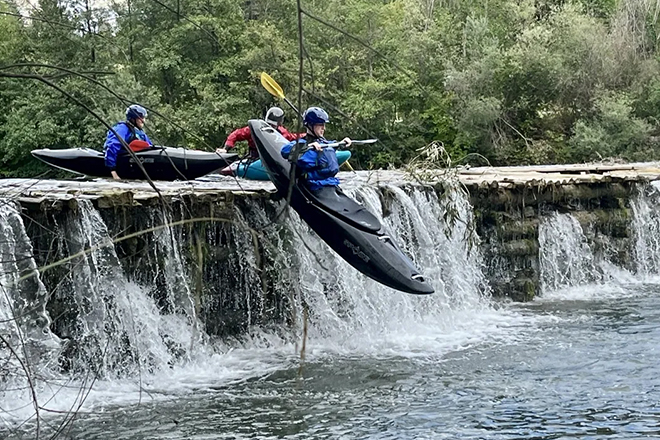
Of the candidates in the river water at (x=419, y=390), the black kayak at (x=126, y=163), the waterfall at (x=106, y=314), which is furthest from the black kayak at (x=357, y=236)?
the black kayak at (x=126, y=163)

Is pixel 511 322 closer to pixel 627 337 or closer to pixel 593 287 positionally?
pixel 627 337

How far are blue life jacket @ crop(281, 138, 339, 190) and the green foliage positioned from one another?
14.7m

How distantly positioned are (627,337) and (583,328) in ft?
2.27

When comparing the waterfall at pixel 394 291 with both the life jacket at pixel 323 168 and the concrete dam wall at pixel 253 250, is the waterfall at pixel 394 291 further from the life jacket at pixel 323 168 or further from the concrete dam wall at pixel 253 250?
the life jacket at pixel 323 168

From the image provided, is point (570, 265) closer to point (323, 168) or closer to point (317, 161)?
point (323, 168)

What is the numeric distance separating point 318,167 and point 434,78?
18.1m

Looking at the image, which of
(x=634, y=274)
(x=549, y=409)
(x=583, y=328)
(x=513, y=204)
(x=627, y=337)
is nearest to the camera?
(x=549, y=409)

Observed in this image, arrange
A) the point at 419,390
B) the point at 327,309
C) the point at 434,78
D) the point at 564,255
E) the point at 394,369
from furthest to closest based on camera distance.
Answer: the point at 434,78 < the point at 564,255 < the point at 327,309 < the point at 394,369 < the point at 419,390

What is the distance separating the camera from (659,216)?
14.6 meters

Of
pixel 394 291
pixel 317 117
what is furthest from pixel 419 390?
pixel 394 291

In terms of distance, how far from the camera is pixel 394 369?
8.18 m

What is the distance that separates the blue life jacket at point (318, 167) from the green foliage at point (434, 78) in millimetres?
14699

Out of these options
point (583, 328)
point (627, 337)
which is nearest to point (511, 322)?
point (583, 328)

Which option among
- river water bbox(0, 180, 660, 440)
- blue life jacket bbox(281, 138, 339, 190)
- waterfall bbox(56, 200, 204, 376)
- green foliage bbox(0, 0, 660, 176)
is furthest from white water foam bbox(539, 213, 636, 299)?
green foliage bbox(0, 0, 660, 176)
